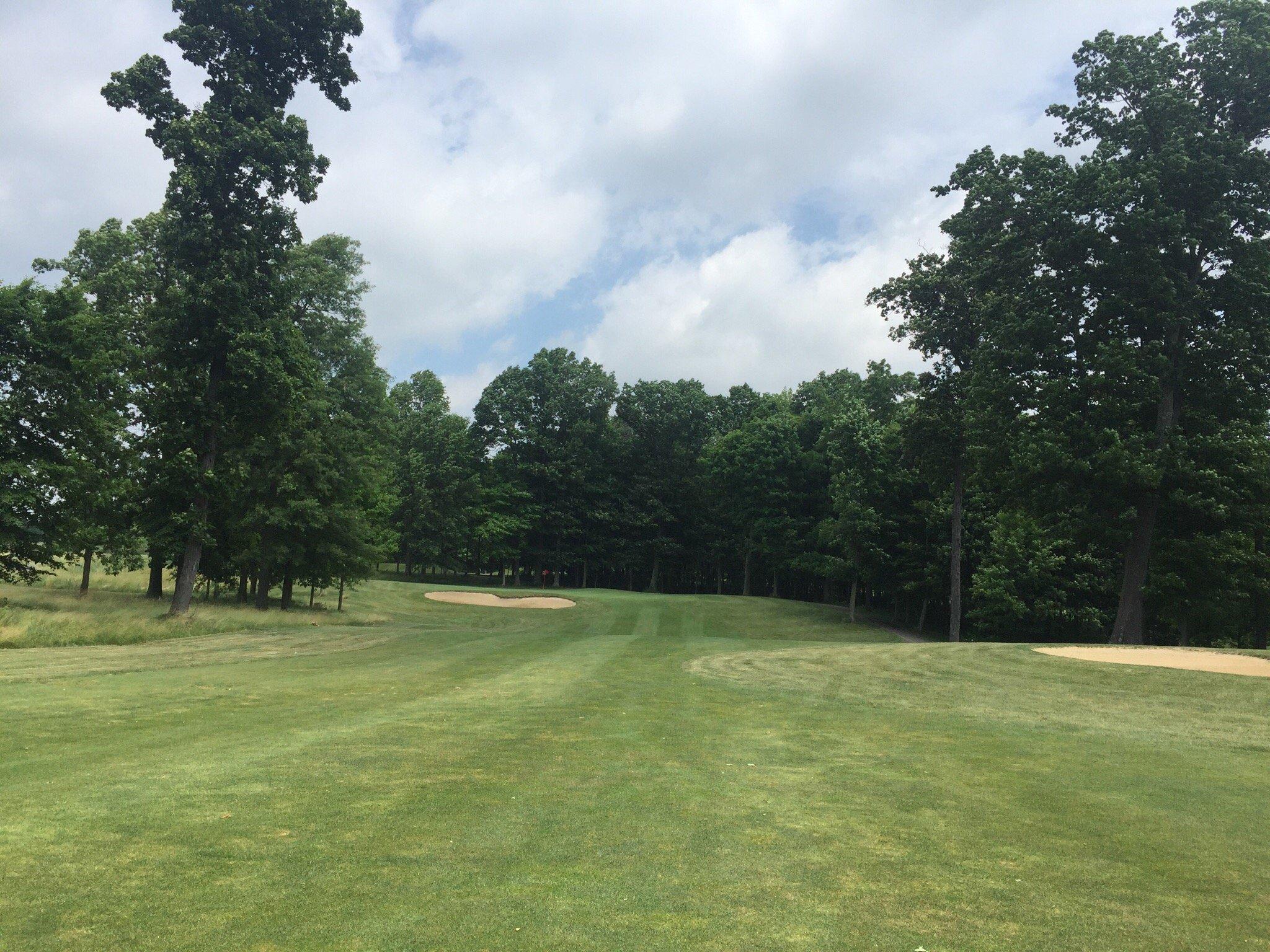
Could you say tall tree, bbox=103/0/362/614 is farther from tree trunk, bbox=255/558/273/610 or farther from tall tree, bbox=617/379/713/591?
tall tree, bbox=617/379/713/591

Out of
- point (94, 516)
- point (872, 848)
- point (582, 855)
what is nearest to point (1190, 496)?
point (872, 848)

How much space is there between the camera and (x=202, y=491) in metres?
27.1

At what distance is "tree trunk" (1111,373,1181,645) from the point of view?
939 inches

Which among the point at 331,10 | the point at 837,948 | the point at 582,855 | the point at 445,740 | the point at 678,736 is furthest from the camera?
the point at 331,10

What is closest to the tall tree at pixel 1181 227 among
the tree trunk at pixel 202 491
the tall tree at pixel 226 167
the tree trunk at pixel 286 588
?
the tall tree at pixel 226 167

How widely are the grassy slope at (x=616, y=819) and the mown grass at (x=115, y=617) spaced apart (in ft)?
23.2

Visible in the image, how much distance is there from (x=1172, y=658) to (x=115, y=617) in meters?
28.1

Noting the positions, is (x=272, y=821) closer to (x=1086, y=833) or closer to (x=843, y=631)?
(x=1086, y=833)

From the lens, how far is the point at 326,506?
114 ft

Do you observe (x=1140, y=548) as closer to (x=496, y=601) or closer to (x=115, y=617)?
(x=115, y=617)

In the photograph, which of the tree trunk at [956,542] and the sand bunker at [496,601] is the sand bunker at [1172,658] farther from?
the sand bunker at [496,601]

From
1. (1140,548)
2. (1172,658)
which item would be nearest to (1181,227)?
(1140,548)

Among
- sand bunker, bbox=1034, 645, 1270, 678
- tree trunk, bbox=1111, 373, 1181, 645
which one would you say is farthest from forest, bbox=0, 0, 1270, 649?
sand bunker, bbox=1034, 645, 1270, 678

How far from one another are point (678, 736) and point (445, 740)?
2.67 meters
